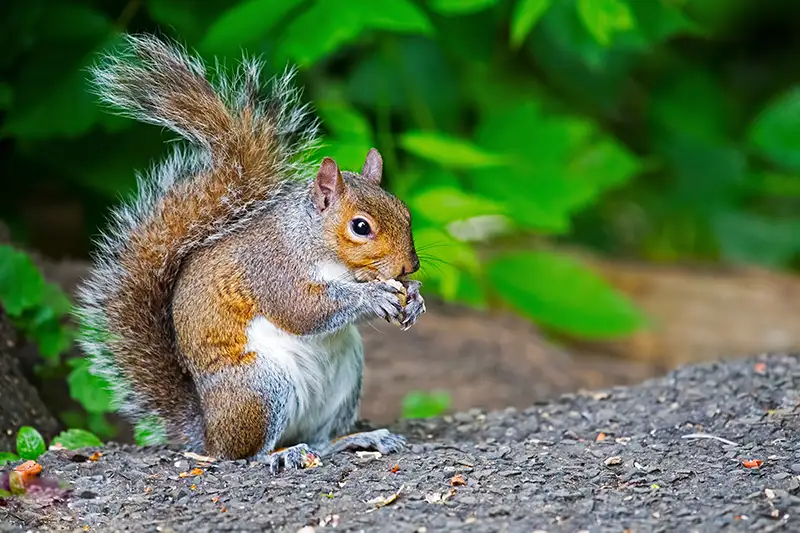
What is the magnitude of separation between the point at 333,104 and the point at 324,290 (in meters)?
2.12

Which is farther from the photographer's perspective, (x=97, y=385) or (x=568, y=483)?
(x=97, y=385)

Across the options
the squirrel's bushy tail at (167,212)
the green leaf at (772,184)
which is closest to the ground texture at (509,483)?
the squirrel's bushy tail at (167,212)

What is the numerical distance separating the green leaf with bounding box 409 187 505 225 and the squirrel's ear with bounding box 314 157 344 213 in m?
1.31

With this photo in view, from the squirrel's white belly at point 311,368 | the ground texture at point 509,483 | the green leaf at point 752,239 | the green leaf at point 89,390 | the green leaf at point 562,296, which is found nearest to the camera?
the ground texture at point 509,483

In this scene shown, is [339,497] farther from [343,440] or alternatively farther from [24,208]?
[24,208]

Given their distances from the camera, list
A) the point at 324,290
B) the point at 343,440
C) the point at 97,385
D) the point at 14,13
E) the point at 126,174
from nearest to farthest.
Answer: the point at 324,290
the point at 343,440
the point at 97,385
the point at 14,13
the point at 126,174

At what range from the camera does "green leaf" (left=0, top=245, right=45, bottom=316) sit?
3670 mm

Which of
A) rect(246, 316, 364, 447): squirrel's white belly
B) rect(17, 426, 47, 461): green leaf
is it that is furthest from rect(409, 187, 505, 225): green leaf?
rect(17, 426, 47, 461): green leaf

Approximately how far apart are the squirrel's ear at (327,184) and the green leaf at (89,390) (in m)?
1.04

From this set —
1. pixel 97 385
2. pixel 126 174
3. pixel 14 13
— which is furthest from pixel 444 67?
pixel 97 385

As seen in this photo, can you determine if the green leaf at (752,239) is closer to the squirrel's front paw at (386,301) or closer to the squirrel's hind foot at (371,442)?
the squirrel's hind foot at (371,442)

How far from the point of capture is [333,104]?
5105 mm

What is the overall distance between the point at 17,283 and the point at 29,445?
0.76 metres

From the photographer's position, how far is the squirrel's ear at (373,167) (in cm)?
346
